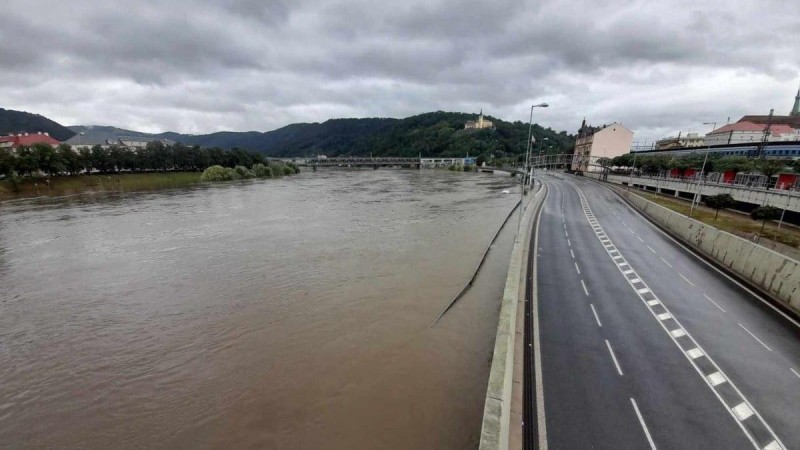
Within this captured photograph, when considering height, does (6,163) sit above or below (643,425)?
above

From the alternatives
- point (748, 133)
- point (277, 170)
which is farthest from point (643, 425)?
point (277, 170)

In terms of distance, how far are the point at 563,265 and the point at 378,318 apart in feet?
50.2

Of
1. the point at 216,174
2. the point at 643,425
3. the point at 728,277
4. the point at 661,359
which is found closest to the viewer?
the point at 643,425

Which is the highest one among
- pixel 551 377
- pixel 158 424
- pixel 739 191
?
pixel 739 191

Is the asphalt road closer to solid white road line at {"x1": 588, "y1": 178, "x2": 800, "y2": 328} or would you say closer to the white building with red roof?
solid white road line at {"x1": 588, "y1": 178, "x2": 800, "y2": 328}

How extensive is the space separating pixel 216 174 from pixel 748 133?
158m

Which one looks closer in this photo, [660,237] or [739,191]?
[660,237]

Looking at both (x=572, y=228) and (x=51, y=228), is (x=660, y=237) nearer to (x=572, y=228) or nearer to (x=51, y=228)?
(x=572, y=228)

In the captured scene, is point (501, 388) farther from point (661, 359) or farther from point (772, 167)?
point (772, 167)

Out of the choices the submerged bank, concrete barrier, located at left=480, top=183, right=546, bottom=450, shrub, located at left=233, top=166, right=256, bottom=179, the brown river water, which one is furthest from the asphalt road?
shrub, located at left=233, top=166, right=256, bottom=179

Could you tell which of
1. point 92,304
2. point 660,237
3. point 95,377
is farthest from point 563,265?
point 92,304

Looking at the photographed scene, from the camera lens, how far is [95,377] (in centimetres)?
1377

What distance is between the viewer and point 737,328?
16.6 m

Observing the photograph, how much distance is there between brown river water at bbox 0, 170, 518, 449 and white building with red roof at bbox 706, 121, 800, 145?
352ft
